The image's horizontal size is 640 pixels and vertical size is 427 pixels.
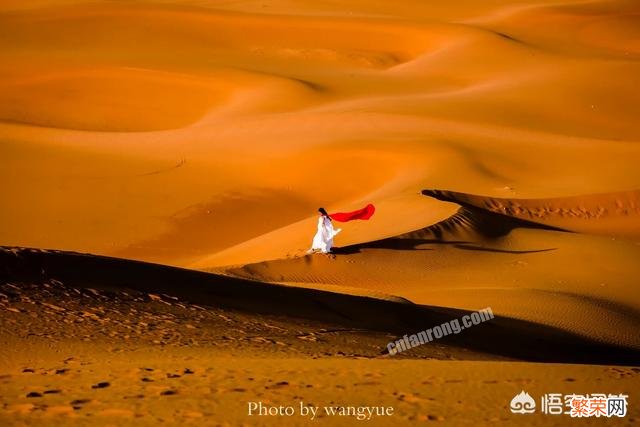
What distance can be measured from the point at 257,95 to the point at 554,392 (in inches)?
1127

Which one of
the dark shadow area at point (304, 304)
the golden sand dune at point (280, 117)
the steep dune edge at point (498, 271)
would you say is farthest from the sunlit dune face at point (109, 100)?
the dark shadow area at point (304, 304)

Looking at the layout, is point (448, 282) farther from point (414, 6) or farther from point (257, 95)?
point (414, 6)

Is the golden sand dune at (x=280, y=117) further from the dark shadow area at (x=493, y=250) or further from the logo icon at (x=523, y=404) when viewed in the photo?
the logo icon at (x=523, y=404)

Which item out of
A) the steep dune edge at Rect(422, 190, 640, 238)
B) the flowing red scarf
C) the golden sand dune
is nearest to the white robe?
the golden sand dune

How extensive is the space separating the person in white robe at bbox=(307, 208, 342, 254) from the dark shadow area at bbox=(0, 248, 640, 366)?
2791mm

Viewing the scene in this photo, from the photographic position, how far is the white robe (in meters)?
14.4

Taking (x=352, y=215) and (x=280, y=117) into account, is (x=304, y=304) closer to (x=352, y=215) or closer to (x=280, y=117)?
(x=352, y=215)

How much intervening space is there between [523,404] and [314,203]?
16.0 m

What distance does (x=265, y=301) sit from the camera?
418 inches

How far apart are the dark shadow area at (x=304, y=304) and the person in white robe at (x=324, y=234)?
110 inches

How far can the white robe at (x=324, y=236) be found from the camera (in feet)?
47.1

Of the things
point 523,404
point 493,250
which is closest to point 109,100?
point 493,250

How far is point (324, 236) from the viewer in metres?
14.5

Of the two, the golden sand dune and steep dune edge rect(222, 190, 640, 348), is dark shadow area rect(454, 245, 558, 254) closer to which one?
steep dune edge rect(222, 190, 640, 348)
